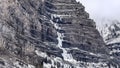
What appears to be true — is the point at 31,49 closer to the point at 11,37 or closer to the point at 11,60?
the point at 11,37

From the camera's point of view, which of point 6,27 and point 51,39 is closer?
point 6,27

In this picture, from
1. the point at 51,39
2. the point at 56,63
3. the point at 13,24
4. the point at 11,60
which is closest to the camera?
the point at 11,60

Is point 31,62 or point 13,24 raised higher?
point 13,24

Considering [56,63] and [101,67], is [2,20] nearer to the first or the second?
[56,63]

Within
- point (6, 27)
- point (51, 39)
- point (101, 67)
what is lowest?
point (101, 67)

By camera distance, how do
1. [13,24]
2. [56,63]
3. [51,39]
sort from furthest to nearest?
[51,39] → [56,63] → [13,24]

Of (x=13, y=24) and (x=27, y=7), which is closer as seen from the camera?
(x=13, y=24)

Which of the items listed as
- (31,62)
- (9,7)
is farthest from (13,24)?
(31,62)

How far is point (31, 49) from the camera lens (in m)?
162

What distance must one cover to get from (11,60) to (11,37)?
43.0ft

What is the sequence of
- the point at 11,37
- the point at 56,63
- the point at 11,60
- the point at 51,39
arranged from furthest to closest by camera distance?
the point at 51,39, the point at 56,63, the point at 11,37, the point at 11,60

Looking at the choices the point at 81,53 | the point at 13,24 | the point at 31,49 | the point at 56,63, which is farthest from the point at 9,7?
the point at 81,53

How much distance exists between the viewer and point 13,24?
160 metres

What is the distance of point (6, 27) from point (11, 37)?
3444mm
